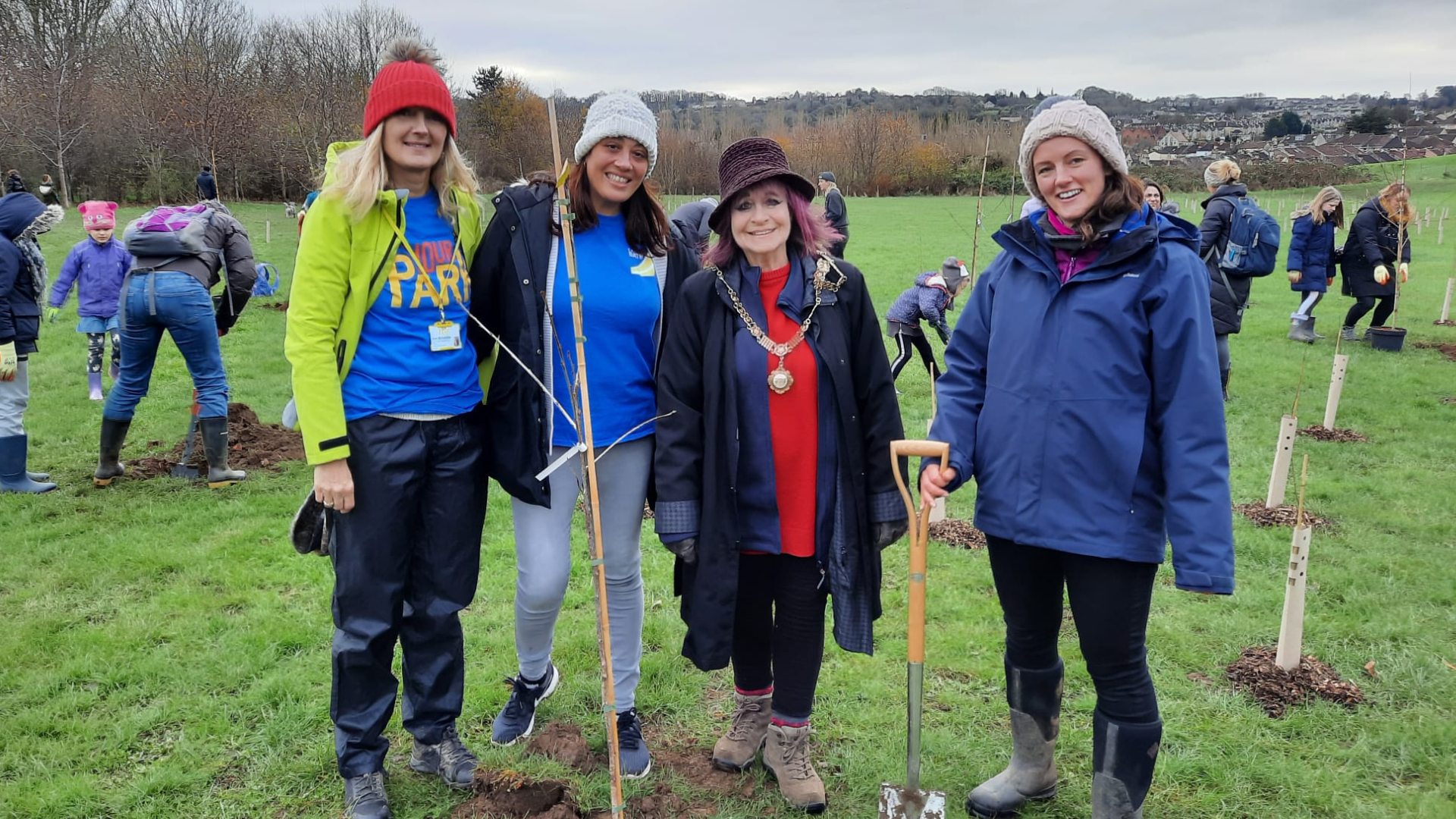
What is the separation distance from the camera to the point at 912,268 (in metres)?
20.4

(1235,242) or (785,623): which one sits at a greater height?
(1235,242)

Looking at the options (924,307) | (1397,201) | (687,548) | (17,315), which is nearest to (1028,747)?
(687,548)

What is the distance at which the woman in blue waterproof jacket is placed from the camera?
2.39 meters

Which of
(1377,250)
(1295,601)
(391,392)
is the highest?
(391,392)

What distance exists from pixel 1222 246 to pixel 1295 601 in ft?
20.0

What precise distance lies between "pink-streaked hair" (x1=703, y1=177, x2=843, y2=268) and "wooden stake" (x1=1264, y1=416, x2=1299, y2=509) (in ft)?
14.5

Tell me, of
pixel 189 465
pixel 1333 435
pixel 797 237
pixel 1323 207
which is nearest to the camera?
pixel 797 237

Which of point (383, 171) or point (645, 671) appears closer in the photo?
point (383, 171)

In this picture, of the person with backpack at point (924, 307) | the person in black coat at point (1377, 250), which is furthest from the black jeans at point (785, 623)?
the person in black coat at point (1377, 250)

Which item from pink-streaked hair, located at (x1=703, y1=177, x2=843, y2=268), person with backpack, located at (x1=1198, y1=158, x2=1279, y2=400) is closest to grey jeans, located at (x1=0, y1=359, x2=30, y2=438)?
pink-streaked hair, located at (x1=703, y1=177, x2=843, y2=268)

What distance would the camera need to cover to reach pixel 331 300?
2672 millimetres

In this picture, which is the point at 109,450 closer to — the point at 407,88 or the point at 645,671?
A: the point at 645,671

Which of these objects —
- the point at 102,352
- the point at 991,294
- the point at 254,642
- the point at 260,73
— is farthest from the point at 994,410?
the point at 260,73

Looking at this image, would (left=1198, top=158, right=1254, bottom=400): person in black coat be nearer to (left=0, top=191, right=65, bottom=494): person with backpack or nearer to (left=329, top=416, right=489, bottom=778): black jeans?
(left=329, top=416, right=489, bottom=778): black jeans
